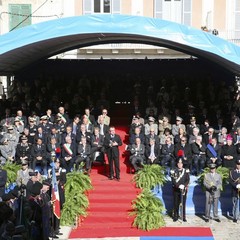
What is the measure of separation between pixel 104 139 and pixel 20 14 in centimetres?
1372

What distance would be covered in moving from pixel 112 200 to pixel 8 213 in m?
6.72

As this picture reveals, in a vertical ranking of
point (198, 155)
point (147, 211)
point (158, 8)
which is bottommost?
point (147, 211)

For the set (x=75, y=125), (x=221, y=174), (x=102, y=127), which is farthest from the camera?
(x=75, y=125)

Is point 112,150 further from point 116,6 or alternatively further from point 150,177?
point 116,6

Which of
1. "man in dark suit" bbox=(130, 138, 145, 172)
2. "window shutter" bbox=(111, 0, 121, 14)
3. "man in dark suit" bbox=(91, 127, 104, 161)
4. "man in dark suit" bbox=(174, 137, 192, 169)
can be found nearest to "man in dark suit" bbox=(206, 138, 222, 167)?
"man in dark suit" bbox=(174, 137, 192, 169)

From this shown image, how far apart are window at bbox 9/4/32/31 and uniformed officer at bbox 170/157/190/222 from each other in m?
16.4

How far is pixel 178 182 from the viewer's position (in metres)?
16.1

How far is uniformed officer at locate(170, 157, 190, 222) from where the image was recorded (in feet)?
53.1

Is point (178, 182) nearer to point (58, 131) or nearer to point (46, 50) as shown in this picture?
point (58, 131)

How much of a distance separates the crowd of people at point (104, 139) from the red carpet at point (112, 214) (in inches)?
22.0

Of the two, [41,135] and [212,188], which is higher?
[41,135]

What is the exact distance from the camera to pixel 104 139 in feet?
61.4

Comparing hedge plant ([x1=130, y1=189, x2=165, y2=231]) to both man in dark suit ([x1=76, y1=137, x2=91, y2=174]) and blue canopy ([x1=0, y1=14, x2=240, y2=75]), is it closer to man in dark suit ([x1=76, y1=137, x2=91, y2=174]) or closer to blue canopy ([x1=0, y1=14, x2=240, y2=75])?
man in dark suit ([x1=76, y1=137, x2=91, y2=174])

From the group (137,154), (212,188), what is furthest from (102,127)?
(212,188)
